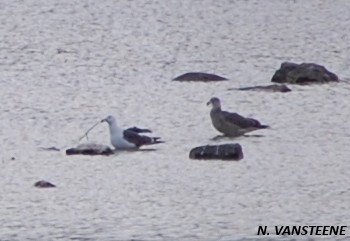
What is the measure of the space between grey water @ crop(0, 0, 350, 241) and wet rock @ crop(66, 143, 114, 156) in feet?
0.35

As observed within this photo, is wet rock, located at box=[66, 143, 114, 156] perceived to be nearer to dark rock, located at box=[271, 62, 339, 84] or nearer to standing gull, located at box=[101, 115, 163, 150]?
standing gull, located at box=[101, 115, 163, 150]

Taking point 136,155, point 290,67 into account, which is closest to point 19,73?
point 290,67

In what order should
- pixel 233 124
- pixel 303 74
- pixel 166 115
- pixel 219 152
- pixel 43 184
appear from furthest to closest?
pixel 303 74
pixel 166 115
pixel 233 124
pixel 219 152
pixel 43 184

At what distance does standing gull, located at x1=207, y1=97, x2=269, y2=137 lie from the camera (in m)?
11.8

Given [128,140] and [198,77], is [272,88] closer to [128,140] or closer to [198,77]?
[198,77]

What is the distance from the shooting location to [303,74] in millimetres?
14391

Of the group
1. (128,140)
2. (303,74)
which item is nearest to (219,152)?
(128,140)

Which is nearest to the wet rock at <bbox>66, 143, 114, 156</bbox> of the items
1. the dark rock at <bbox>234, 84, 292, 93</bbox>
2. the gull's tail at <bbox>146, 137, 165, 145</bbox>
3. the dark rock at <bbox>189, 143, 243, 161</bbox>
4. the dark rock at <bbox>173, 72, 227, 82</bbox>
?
the gull's tail at <bbox>146, 137, 165, 145</bbox>

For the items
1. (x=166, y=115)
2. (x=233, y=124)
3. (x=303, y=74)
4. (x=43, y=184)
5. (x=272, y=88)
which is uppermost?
(x=303, y=74)

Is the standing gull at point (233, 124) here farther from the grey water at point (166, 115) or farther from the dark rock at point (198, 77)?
the dark rock at point (198, 77)

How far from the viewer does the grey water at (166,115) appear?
9.09m

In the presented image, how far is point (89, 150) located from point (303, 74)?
154 inches

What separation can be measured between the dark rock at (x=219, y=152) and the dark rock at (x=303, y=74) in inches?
143

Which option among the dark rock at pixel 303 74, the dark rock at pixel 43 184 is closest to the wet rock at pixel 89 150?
the dark rock at pixel 43 184
